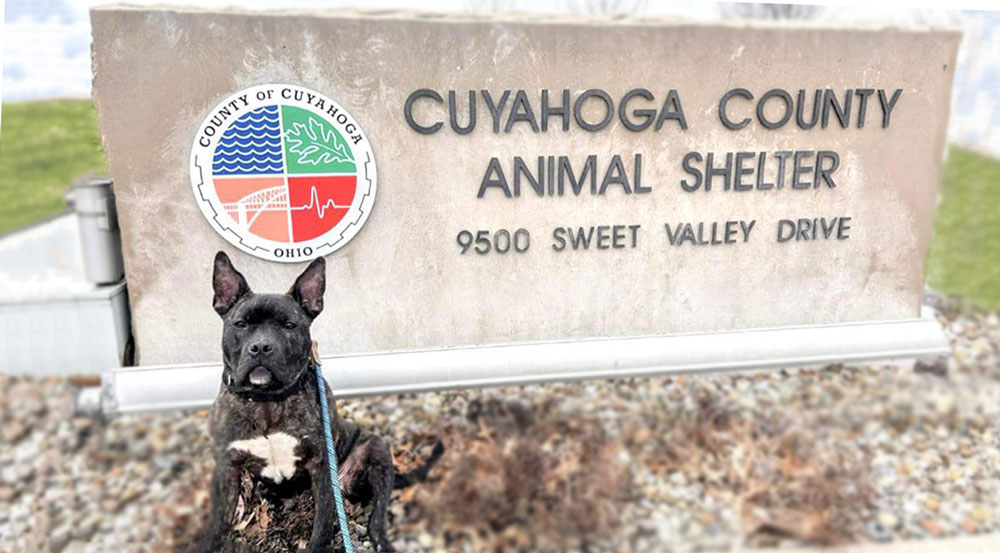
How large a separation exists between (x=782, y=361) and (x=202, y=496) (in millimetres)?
3835

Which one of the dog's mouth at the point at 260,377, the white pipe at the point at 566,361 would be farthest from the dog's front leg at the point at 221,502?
the white pipe at the point at 566,361

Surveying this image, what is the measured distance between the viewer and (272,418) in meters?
2.33

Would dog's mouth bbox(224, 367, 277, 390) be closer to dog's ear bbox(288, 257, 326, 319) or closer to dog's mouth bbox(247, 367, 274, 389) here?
dog's mouth bbox(247, 367, 274, 389)

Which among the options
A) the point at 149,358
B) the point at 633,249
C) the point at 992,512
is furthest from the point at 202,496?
the point at 992,512

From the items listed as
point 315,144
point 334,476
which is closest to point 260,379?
point 334,476

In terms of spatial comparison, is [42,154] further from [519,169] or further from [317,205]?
[519,169]

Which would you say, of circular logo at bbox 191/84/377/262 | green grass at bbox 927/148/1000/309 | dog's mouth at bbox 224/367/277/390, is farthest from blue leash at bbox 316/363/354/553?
green grass at bbox 927/148/1000/309

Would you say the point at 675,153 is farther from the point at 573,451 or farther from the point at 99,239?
the point at 99,239

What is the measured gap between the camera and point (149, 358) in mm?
3480

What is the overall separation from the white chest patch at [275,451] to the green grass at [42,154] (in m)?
2.09

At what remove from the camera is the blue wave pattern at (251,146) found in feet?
10.5

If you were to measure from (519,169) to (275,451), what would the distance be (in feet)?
6.96

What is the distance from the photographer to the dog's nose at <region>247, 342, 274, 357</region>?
2.21m

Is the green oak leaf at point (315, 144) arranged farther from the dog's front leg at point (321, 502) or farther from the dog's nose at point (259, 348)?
the dog's front leg at point (321, 502)
